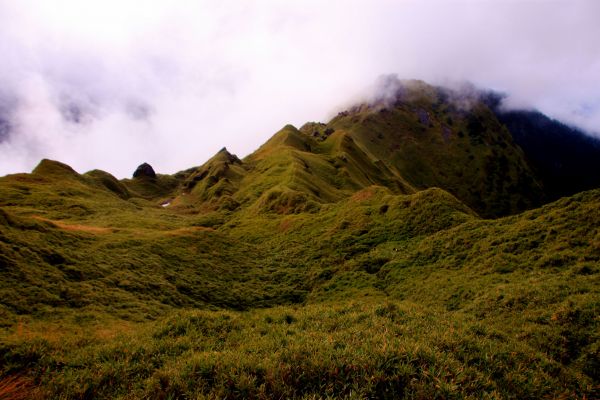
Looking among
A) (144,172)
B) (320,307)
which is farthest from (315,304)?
(144,172)

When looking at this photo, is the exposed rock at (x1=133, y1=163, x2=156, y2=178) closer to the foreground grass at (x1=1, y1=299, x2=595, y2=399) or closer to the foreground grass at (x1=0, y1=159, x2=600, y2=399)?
the foreground grass at (x1=0, y1=159, x2=600, y2=399)

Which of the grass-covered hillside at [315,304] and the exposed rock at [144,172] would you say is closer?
the grass-covered hillside at [315,304]

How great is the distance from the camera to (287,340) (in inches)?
416

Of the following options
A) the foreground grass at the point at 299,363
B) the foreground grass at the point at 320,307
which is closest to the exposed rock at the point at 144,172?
the foreground grass at the point at 320,307

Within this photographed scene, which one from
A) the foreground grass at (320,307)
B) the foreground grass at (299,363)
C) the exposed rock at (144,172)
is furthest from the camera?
the exposed rock at (144,172)

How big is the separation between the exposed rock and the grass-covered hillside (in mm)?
100695

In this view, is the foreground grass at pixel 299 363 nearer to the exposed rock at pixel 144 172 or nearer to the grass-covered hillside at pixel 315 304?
the grass-covered hillside at pixel 315 304

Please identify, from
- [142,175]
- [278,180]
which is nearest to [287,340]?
[278,180]

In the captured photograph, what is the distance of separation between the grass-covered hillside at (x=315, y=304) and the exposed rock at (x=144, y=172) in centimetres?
10070

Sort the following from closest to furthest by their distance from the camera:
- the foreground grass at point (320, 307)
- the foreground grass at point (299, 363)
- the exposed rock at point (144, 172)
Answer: the foreground grass at point (299, 363), the foreground grass at point (320, 307), the exposed rock at point (144, 172)

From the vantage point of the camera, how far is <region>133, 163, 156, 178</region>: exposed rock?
153375mm

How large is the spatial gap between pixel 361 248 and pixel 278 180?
5527 cm

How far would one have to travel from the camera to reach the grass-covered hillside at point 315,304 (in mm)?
8391

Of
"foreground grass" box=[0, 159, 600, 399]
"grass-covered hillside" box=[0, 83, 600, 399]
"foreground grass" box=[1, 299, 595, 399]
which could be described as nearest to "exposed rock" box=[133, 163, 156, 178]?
"grass-covered hillside" box=[0, 83, 600, 399]
